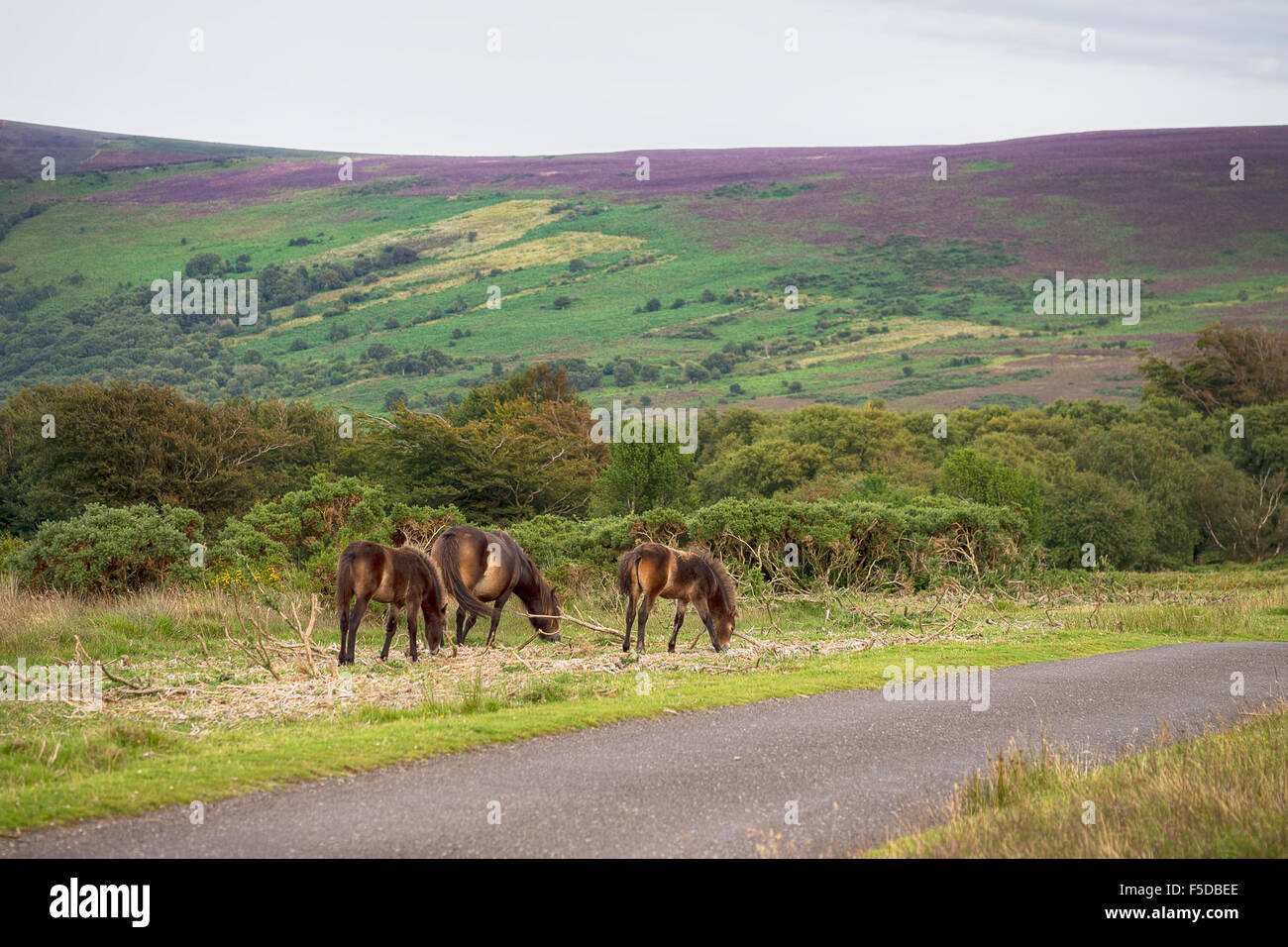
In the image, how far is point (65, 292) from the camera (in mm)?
149250

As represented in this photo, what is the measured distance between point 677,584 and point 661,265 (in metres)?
144

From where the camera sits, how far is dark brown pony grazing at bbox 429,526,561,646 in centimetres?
1634

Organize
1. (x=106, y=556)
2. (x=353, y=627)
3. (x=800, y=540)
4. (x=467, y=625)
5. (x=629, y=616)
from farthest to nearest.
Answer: (x=800, y=540)
(x=106, y=556)
(x=467, y=625)
(x=629, y=616)
(x=353, y=627)

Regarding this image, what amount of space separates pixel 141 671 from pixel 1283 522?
5915 cm

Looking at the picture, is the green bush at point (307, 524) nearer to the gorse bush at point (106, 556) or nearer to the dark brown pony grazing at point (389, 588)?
the gorse bush at point (106, 556)

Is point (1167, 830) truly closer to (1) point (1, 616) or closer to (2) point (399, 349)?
(1) point (1, 616)

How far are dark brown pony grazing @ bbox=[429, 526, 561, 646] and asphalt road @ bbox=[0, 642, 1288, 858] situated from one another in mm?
5487

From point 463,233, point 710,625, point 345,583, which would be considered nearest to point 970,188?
point 463,233

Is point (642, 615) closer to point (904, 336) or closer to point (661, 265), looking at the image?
point (904, 336)

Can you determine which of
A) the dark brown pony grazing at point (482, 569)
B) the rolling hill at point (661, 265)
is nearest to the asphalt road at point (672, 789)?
the dark brown pony grazing at point (482, 569)

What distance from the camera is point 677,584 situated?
1623 cm

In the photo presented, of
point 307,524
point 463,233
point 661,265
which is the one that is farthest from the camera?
point 463,233

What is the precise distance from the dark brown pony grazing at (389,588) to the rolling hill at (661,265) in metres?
93.2

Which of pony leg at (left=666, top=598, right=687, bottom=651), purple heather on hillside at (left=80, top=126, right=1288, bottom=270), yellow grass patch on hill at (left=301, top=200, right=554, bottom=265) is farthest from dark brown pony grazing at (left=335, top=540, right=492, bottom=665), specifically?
yellow grass patch on hill at (left=301, top=200, right=554, bottom=265)
